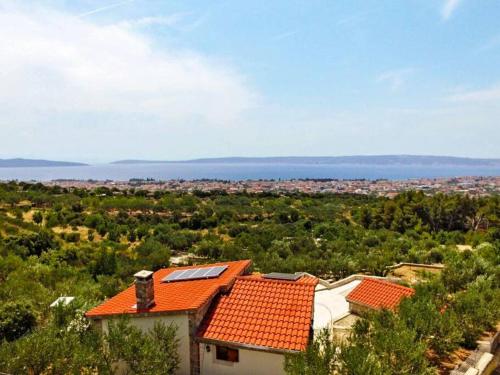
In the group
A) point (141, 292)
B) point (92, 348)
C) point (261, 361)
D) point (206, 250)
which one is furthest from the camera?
point (206, 250)

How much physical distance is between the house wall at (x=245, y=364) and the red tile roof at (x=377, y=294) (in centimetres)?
651

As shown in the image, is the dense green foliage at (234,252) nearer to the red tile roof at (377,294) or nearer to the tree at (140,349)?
the tree at (140,349)

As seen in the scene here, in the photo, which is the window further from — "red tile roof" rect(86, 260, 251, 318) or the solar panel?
the solar panel

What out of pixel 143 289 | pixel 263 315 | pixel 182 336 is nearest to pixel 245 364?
pixel 263 315

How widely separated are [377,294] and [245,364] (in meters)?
7.80

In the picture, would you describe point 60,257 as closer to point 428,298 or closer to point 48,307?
point 48,307

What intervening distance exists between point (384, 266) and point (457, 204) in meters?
29.1

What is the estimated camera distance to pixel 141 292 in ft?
34.2

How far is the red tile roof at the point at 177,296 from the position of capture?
33.8 feet

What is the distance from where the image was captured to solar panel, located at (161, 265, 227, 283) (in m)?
12.7

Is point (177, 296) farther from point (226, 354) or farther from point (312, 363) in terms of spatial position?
point (312, 363)

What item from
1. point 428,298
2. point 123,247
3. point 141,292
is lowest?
point 123,247

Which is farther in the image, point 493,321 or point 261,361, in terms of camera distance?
point 493,321

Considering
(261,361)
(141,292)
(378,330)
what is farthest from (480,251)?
(141,292)
